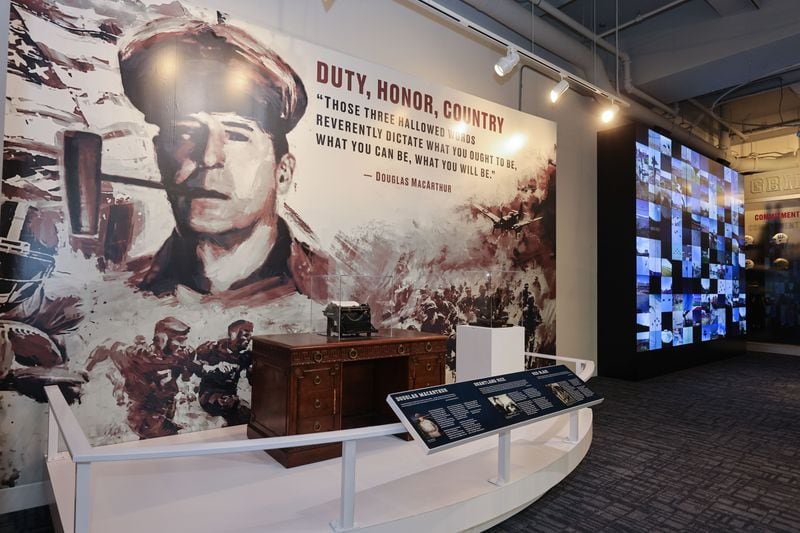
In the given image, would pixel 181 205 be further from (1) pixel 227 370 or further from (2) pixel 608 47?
(2) pixel 608 47

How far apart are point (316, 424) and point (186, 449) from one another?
1.52m

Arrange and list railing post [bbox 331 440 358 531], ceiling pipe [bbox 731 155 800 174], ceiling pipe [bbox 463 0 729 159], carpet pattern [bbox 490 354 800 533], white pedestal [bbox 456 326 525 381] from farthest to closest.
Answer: ceiling pipe [bbox 731 155 800 174] < ceiling pipe [bbox 463 0 729 159] < white pedestal [bbox 456 326 525 381] < carpet pattern [bbox 490 354 800 533] < railing post [bbox 331 440 358 531]

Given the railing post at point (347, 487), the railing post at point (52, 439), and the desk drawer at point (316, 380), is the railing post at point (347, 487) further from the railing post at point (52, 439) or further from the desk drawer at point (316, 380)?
the railing post at point (52, 439)

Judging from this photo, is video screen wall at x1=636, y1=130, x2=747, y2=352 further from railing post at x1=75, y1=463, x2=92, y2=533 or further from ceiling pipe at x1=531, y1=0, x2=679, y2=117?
railing post at x1=75, y1=463, x2=92, y2=533

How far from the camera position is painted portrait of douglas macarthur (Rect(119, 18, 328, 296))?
3.77m

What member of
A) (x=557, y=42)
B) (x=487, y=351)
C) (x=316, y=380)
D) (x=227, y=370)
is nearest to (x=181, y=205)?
(x=227, y=370)

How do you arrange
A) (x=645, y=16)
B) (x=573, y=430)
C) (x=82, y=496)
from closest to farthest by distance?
(x=82, y=496) → (x=573, y=430) → (x=645, y=16)

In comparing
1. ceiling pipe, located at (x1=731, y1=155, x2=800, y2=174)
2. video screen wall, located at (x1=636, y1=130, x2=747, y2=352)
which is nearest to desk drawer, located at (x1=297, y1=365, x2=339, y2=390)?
video screen wall, located at (x1=636, y1=130, x2=747, y2=352)

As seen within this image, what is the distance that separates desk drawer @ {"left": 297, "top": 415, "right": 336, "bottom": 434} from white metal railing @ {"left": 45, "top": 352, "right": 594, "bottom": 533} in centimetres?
93

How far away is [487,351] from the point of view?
455cm

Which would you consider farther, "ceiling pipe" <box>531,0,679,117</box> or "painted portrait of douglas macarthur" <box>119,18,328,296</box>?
"ceiling pipe" <box>531,0,679,117</box>

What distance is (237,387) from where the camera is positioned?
4.12 m

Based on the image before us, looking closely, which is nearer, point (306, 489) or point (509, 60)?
point (306, 489)

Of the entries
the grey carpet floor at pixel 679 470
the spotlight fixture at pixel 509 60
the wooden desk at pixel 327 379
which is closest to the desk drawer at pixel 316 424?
the wooden desk at pixel 327 379
